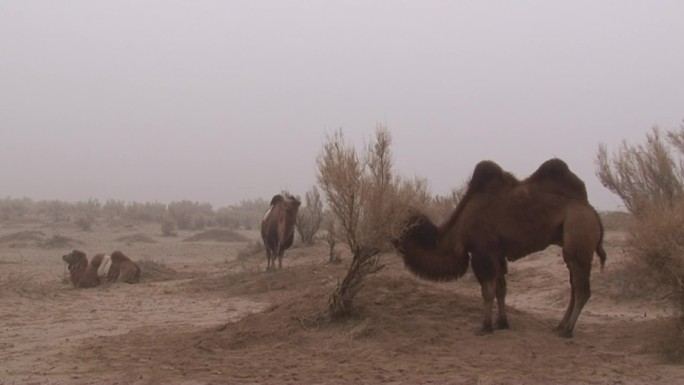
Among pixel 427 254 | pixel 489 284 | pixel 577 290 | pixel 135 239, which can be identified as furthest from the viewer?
pixel 135 239

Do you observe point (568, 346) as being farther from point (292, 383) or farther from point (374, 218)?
point (292, 383)

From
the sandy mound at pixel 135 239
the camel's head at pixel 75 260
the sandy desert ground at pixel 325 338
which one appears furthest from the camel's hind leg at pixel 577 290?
the sandy mound at pixel 135 239

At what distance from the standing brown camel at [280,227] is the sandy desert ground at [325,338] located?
144 inches

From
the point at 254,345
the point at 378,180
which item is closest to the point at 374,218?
the point at 378,180

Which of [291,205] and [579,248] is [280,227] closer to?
[291,205]

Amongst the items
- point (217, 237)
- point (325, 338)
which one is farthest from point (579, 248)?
point (217, 237)

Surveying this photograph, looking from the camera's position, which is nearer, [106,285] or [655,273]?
[655,273]

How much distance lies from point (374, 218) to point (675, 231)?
3854mm

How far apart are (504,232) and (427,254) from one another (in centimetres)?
113

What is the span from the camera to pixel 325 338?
9219 mm

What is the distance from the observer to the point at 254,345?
30.2 ft

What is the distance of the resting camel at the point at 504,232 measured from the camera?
9438 millimetres

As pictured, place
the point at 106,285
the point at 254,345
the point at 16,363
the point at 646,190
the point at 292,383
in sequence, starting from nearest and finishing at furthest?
1. the point at 292,383
2. the point at 16,363
3. the point at 254,345
4. the point at 106,285
5. the point at 646,190

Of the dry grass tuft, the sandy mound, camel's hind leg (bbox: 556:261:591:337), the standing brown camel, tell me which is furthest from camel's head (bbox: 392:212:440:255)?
the dry grass tuft
